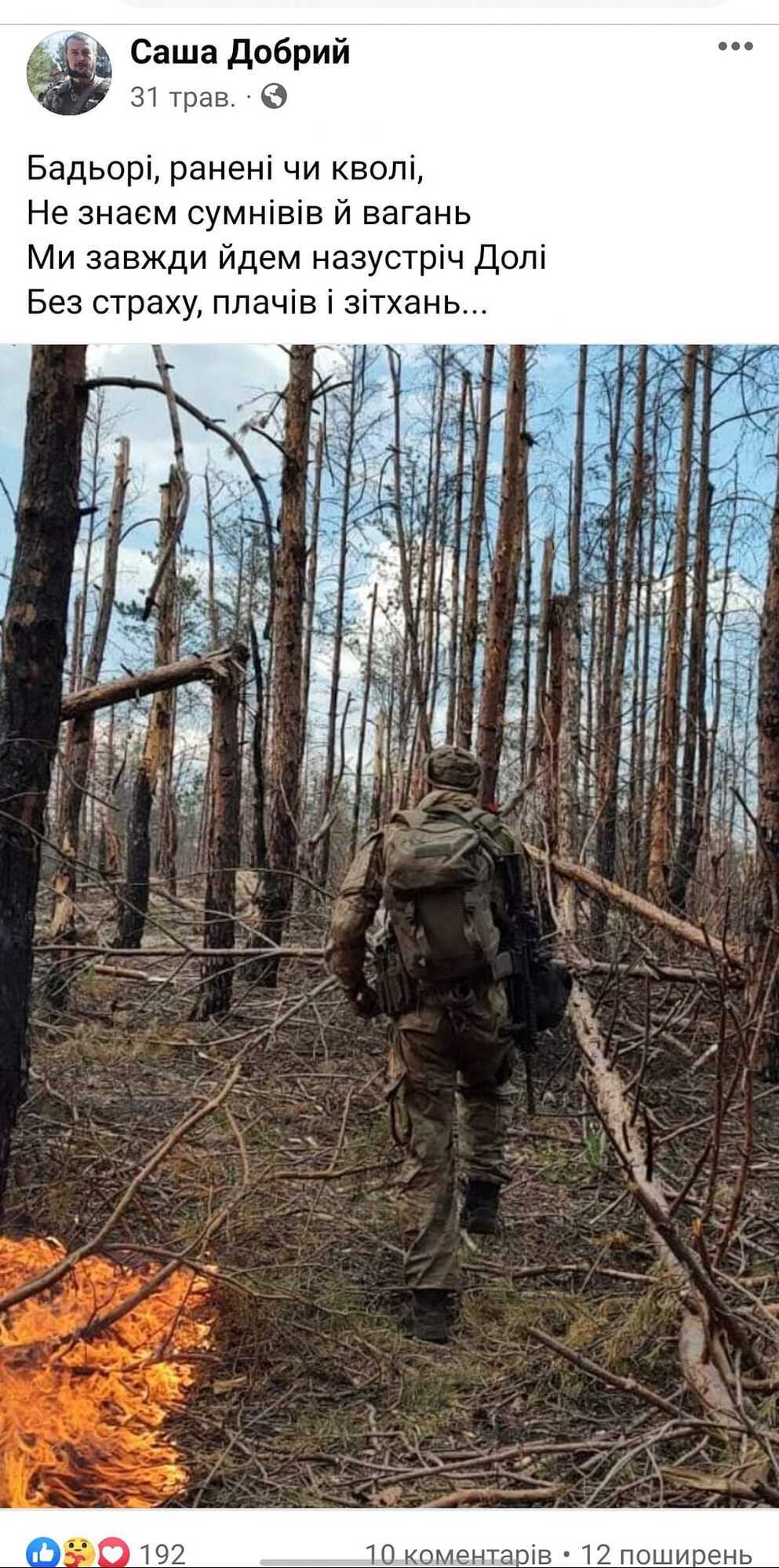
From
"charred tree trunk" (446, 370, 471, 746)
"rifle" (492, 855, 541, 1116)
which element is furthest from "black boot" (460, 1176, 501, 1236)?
"charred tree trunk" (446, 370, 471, 746)

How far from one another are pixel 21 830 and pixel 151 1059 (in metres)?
4.01

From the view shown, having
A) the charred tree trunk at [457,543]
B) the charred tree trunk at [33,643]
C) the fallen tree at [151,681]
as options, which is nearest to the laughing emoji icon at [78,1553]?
the charred tree trunk at [33,643]

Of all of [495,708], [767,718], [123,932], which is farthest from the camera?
[123,932]

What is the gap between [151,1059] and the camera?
737cm

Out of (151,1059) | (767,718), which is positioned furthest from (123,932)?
(767,718)

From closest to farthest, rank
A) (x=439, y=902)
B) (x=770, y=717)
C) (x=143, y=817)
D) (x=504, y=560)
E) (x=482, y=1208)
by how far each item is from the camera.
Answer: (x=439, y=902) < (x=482, y=1208) < (x=770, y=717) < (x=504, y=560) < (x=143, y=817)

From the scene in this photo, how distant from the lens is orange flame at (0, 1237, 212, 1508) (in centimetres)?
289

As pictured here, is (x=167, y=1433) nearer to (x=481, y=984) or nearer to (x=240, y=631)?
(x=481, y=984)

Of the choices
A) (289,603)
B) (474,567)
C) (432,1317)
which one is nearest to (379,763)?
(474,567)

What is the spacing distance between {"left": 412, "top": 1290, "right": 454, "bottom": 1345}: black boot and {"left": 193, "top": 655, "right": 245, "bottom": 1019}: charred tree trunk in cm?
452

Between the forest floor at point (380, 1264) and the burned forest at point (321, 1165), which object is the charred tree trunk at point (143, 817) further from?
the forest floor at point (380, 1264)
